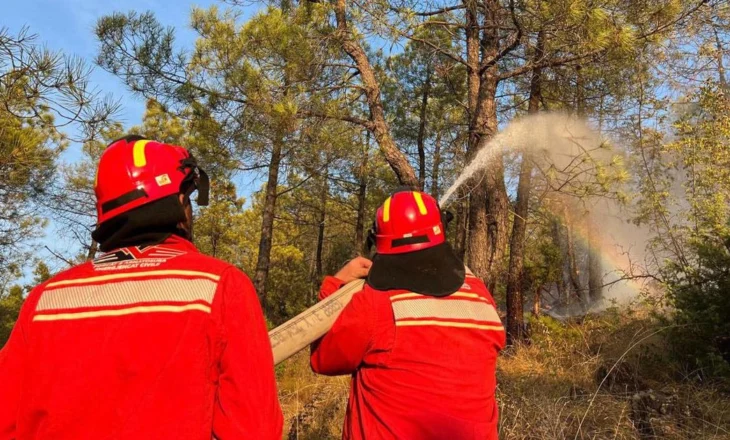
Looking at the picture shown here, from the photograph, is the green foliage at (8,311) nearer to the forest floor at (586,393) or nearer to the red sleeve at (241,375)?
the forest floor at (586,393)

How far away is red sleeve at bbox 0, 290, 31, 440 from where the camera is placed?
1382mm

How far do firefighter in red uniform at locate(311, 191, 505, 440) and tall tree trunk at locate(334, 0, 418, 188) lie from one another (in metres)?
4.90

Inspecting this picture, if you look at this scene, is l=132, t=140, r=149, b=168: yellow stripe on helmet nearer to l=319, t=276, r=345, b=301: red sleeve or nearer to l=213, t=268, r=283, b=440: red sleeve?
l=213, t=268, r=283, b=440: red sleeve

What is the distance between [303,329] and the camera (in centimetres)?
215

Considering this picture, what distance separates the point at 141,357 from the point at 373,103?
21.4 feet

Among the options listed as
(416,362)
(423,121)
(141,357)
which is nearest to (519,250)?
(423,121)

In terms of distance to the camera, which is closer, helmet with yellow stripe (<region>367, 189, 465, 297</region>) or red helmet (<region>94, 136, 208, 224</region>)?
red helmet (<region>94, 136, 208, 224</region>)

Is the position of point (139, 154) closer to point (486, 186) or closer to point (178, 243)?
point (178, 243)

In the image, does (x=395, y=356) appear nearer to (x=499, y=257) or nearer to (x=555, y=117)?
(x=499, y=257)

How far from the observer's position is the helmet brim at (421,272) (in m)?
2.16

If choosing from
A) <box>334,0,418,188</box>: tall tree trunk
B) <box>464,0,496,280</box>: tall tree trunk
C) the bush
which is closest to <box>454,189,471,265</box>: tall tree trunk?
<box>464,0,496,280</box>: tall tree trunk

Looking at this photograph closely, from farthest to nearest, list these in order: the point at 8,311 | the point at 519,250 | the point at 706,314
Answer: the point at 8,311
the point at 519,250
the point at 706,314

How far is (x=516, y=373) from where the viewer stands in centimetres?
678

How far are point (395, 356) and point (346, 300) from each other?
324 millimetres
